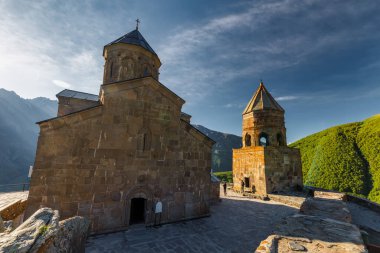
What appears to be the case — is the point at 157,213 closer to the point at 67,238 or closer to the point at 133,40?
the point at 67,238

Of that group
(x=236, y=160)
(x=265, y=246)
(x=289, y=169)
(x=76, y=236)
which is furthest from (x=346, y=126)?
(x=76, y=236)

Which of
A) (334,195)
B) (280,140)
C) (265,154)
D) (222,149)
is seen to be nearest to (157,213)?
(265,154)

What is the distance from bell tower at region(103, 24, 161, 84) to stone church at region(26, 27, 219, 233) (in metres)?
3.53

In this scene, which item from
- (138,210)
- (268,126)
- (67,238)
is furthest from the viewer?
(268,126)

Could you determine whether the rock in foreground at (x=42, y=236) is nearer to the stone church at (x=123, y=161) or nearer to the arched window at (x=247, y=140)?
the stone church at (x=123, y=161)

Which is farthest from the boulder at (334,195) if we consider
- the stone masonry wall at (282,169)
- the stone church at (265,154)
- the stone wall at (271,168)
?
the stone church at (265,154)

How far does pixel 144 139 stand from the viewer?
300 inches

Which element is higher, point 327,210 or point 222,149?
point 222,149

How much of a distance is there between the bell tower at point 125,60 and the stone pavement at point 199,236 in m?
7.88

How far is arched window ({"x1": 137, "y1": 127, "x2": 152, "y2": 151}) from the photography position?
7453 mm

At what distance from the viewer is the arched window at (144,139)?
7.45 m

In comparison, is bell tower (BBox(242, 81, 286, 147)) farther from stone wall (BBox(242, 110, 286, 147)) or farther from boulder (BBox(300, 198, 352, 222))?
boulder (BBox(300, 198, 352, 222))

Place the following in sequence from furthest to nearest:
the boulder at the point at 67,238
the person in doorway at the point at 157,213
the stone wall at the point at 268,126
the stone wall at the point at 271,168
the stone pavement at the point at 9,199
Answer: the stone wall at the point at 268,126 < the stone wall at the point at 271,168 < the person in doorway at the point at 157,213 < the stone pavement at the point at 9,199 < the boulder at the point at 67,238

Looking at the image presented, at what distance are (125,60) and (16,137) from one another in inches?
3406
